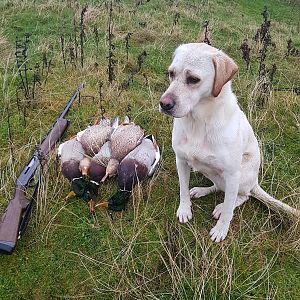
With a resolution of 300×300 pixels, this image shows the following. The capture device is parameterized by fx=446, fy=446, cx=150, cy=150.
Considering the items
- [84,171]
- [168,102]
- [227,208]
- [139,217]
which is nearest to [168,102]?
[168,102]

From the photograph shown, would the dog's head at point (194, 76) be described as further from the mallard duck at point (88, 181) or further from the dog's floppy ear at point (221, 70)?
the mallard duck at point (88, 181)

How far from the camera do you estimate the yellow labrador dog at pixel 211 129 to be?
3.34 m

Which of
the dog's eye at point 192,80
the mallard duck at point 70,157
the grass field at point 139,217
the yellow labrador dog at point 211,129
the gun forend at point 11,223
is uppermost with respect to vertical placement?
the dog's eye at point 192,80

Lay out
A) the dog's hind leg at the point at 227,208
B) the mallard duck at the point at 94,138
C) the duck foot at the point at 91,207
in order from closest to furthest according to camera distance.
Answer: the dog's hind leg at the point at 227,208 < the duck foot at the point at 91,207 < the mallard duck at the point at 94,138

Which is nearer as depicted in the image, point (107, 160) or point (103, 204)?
point (103, 204)

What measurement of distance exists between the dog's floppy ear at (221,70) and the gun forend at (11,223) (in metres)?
2.00

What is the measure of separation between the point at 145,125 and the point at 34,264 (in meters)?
A: 2.55

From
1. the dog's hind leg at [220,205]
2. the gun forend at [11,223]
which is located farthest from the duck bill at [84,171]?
the dog's hind leg at [220,205]

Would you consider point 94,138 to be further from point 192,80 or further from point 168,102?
point 192,80

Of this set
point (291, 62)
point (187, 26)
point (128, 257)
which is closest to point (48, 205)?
point (128, 257)

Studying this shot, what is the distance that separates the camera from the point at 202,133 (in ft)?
12.1

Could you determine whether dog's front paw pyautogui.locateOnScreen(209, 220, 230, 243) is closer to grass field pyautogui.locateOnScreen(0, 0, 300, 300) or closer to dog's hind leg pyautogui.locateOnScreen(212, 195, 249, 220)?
grass field pyautogui.locateOnScreen(0, 0, 300, 300)

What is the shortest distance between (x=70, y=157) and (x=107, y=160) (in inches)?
15.5

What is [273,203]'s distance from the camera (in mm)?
4430
